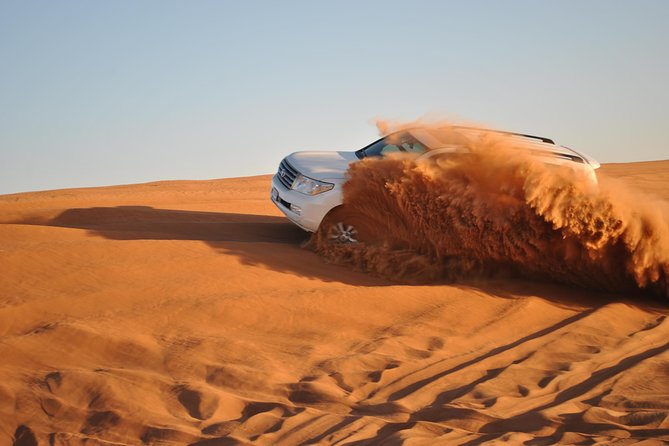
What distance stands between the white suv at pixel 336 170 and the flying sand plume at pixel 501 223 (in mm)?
239

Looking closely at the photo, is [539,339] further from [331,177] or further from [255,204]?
[255,204]

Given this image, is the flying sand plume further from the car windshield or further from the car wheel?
the car windshield

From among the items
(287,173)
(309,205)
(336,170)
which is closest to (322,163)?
(336,170)

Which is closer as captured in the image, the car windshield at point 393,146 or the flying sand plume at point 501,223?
→ the flying sand plume at point 501,223

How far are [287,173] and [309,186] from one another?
686 mm

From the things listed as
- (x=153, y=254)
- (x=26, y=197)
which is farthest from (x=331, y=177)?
(x=26, y=197)

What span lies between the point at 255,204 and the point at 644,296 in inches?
397

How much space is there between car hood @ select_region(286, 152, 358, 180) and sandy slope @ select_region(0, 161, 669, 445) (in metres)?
1.09

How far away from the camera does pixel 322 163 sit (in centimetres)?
999

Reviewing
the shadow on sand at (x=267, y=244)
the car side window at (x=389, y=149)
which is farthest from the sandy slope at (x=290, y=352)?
the car side window at (x=389, y=149)

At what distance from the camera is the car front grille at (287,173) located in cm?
992

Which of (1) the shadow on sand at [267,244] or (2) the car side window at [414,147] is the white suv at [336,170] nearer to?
(2) the car side window at [414,147]

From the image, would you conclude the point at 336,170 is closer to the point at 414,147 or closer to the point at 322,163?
the point at 322,163

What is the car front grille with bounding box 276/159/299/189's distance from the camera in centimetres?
992
